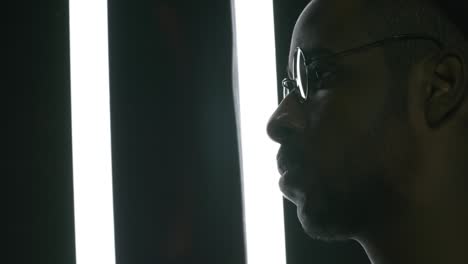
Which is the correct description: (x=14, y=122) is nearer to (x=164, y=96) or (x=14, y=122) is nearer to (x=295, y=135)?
(x=164, y=96)

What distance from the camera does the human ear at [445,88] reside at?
841 millimetres

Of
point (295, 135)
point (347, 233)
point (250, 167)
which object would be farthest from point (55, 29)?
point (347, 233)

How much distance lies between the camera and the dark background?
1.56 metres

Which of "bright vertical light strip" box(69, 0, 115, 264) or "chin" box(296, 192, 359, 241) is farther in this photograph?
"bright vertical light strip" box(69, 0, 115, 264)

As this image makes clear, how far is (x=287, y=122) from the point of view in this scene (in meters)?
0.89

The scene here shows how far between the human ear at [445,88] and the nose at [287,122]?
172mm

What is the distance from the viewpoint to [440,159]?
0.85m

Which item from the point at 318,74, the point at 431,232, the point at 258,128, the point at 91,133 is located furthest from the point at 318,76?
the point at 91,133

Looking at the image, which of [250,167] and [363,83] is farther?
[250,167]

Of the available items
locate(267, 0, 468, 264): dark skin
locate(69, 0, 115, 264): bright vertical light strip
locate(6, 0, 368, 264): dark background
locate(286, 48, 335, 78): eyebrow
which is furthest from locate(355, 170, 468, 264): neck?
locate(69, 0, 115, 264): bright vertical light strip

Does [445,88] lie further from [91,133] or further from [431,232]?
[91,133]

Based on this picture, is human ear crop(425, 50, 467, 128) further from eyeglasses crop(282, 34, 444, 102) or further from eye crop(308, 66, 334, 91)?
eye crop(308, 66, 334, 91)

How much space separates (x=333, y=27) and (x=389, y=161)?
0.21 metres

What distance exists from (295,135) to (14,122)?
0.99 metres
